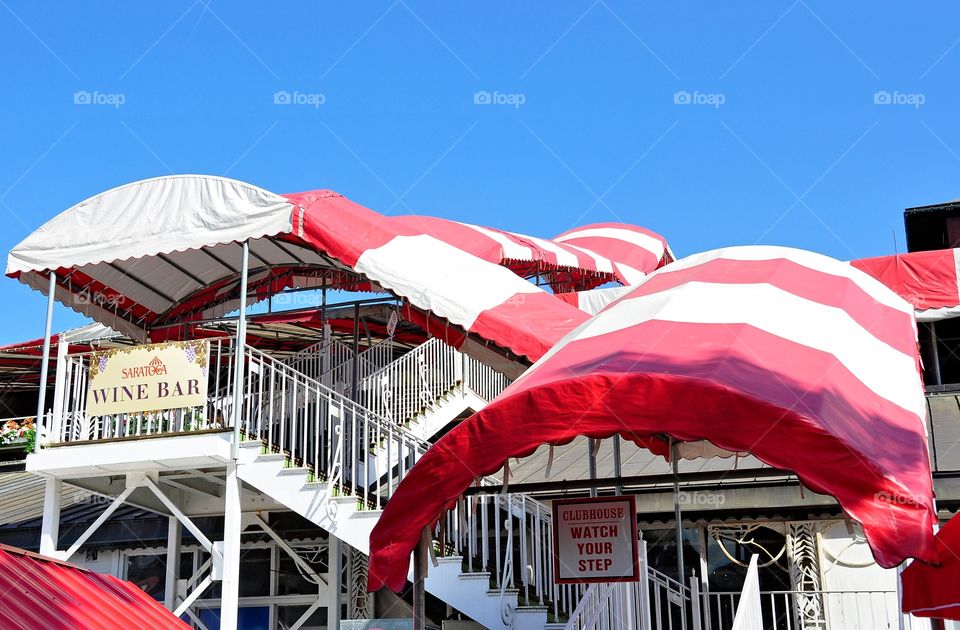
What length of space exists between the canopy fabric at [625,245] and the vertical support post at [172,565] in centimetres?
909

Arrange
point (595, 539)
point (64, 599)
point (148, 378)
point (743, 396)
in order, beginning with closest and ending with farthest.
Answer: point (743, 396), point (64, 599), point (595, 539), point (148, 378)

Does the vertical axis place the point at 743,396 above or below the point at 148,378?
below

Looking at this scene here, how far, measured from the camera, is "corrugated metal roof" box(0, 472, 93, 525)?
657 inches

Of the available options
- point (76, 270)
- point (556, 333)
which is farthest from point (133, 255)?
point (556, 333)

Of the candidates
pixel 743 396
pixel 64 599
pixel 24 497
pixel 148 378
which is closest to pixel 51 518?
pixel 148 378

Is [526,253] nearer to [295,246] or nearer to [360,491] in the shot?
[295,246]

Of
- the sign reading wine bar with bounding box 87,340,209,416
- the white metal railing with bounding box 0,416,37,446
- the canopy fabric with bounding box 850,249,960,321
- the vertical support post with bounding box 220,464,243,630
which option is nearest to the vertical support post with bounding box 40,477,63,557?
the sign reading wine bar with bounding box 87,340,209,416

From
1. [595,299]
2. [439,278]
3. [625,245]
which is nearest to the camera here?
[439,278]

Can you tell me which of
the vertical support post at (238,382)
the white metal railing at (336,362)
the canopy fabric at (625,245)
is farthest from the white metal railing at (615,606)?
the canopy fabric at (625,245)

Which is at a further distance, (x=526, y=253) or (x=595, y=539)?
(x=526, y=253)

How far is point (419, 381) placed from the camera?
15.8m

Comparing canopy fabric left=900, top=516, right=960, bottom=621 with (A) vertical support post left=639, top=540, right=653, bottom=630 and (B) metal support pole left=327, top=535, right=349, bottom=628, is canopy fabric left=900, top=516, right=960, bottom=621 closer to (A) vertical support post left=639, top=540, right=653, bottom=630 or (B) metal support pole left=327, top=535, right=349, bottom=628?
(A) vertical support post left=639, top=540, right=653, bottom=630

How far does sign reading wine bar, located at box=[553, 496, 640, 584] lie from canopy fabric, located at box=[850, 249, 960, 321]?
279 inches

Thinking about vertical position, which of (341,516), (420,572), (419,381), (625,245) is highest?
(625,245)
